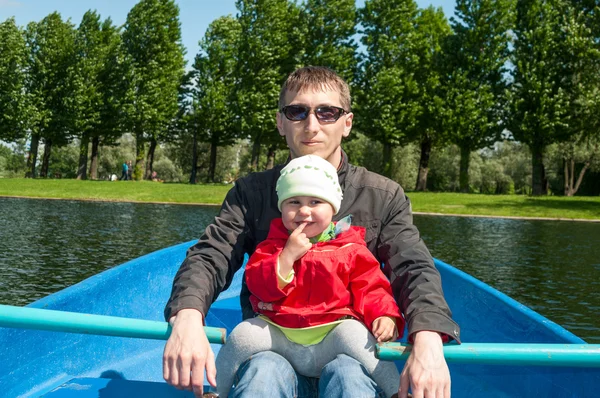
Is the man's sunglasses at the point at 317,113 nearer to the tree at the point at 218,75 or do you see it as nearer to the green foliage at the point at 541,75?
the green foliage at the point at 541,75

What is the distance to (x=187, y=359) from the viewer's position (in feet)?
6.56

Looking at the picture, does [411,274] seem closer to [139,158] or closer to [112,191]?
[112,191]

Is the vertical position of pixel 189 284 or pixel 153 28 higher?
pixel 153 28

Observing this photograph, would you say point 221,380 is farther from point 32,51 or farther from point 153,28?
point 32,51

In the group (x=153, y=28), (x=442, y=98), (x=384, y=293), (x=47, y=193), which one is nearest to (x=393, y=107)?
(x=442, y=98)

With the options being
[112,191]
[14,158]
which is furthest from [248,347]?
[14,158]

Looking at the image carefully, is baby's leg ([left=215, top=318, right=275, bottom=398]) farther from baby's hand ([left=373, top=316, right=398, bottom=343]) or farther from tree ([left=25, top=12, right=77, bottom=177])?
tree ([left=25, top=12, right=77, bottom=177])

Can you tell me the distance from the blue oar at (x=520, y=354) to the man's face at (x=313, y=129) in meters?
1.03

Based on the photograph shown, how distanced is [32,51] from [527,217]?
31473 mm

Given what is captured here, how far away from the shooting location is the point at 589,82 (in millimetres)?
30047

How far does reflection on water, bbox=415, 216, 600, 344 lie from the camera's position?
283 inches

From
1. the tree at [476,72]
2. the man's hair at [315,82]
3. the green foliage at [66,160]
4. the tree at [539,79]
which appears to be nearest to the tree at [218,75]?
the tree at [476,72]

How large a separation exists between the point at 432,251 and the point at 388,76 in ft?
80.1

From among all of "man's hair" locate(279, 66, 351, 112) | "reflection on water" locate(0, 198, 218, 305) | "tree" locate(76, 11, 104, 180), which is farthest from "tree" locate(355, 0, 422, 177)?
"man's hair" locate(279, 66, 351, 112)
